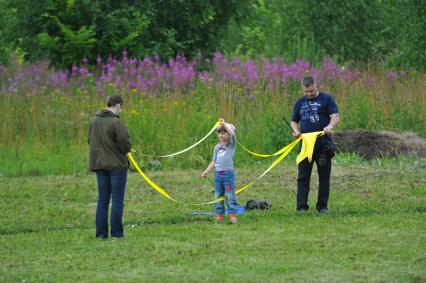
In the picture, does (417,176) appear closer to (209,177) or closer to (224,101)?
(209,177)

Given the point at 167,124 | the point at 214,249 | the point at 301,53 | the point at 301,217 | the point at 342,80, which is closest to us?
the point at 214,249

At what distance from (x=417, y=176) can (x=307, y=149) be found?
11.4 ft

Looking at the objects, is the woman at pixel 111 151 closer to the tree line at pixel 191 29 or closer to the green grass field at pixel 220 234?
the green grass field at pixel 220 234

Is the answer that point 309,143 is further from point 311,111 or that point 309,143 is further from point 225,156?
point 225,156

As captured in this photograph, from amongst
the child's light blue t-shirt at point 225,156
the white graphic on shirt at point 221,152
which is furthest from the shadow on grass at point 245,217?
the white graphic on shirt at point 221,152

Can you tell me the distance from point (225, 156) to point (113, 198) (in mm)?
1451

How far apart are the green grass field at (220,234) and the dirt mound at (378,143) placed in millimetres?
795

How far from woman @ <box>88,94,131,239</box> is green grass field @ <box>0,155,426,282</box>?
506 millimetres

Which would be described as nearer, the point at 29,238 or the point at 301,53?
the point at 29,238

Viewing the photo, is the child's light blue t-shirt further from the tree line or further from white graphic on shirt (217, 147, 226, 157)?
the tree line

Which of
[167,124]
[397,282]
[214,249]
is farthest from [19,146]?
[397,282]

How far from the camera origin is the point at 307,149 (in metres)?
11.3

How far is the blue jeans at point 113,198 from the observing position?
9.98 m

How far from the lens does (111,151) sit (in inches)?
390
